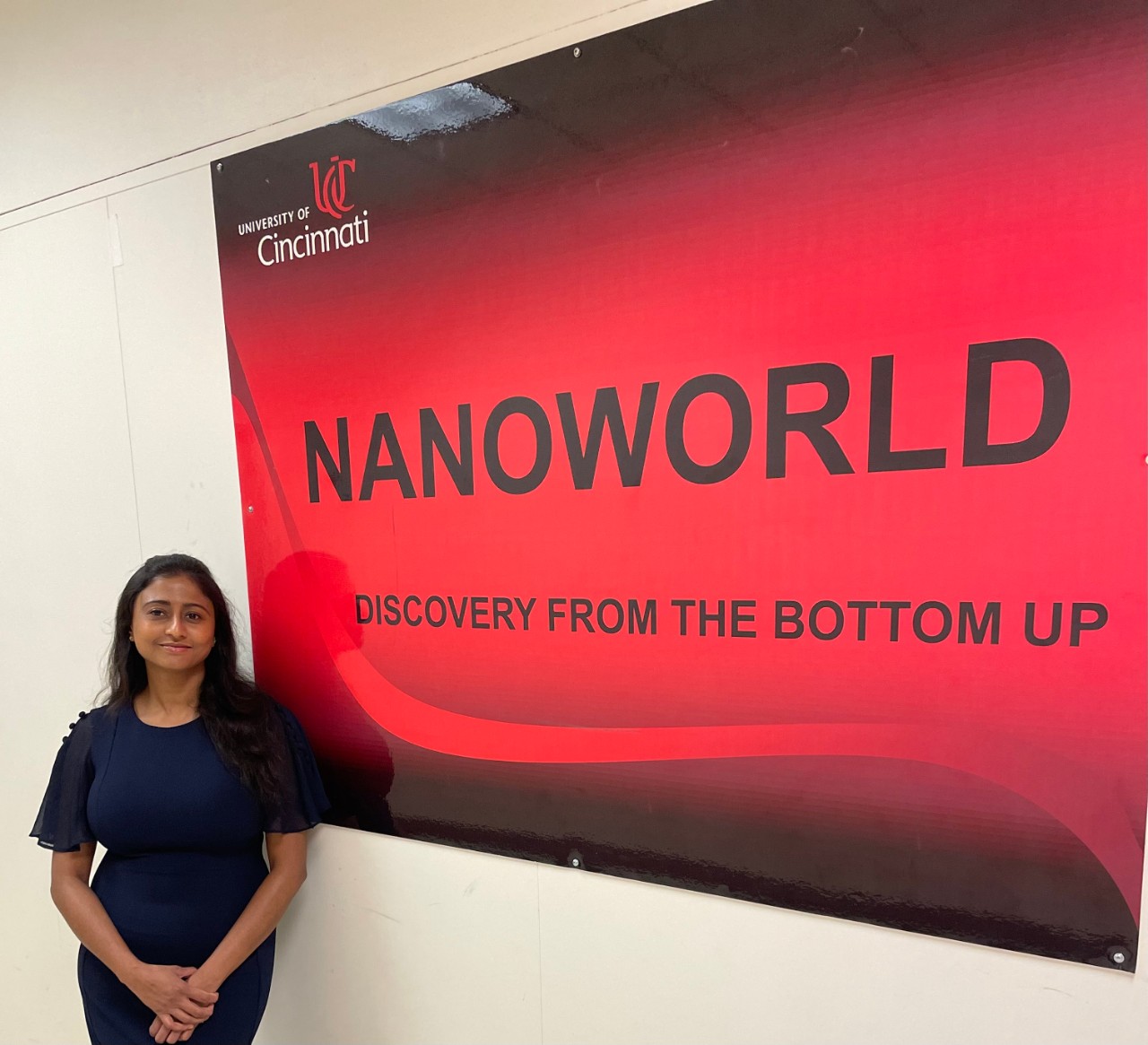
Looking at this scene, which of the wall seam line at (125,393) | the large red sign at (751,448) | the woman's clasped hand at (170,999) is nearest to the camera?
the large red sign at (751,448)

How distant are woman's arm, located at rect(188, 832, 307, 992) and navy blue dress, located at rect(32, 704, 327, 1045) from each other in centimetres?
3

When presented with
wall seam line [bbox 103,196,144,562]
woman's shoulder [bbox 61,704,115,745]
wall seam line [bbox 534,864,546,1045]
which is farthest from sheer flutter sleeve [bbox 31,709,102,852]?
wall seam line [bbox 534,864,546,1045]

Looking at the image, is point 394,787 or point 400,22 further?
point 394,787

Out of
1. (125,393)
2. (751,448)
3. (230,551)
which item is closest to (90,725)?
(230,551)

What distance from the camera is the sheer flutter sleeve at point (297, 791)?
1.32 metres

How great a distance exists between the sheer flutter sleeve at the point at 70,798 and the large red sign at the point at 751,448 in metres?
0.51

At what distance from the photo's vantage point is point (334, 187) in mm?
1262

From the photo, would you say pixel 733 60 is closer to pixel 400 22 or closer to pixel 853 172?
pixel 853 172

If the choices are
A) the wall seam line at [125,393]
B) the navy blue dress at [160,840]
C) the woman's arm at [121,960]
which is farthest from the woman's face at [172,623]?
the woman's arm at [121,960]

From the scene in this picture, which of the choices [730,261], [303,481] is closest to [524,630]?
[303,481]

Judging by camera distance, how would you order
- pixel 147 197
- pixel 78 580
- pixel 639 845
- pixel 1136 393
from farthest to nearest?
pixel 78 580 < pixel 147 197 < pixel 639 845 < pixel 1136 393

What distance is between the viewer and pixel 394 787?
4.42 feet

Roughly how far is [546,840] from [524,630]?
1.26ft

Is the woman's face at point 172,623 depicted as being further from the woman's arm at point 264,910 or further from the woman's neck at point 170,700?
the woman's arm at point 264,910
